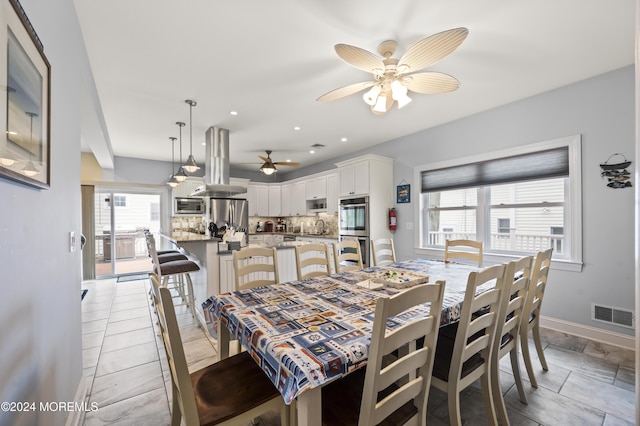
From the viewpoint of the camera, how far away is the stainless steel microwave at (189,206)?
6184 millimetres

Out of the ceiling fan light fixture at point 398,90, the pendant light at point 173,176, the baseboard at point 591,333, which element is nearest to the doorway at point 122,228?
the pendant light at point 173,176

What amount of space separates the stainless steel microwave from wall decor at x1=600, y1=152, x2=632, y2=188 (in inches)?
269

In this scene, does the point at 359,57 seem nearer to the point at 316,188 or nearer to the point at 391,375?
the point at 391,375

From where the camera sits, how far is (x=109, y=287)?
5.06 metres

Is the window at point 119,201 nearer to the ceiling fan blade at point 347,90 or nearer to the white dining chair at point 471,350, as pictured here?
the ceiling fan blade at point 347,90

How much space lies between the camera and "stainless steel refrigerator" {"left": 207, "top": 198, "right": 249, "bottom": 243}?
18.2ft

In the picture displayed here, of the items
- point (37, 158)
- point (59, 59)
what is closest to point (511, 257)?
point (37, 158)

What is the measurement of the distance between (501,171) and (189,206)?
6.10 m

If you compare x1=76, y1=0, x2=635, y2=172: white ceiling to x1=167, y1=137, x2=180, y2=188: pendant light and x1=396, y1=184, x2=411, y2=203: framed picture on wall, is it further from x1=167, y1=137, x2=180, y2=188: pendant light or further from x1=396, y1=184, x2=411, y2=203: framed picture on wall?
x1=396, y1=184, x2=411, y2=203: framed picture on wall

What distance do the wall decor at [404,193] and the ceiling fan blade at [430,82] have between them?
2.60 m

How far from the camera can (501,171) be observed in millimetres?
3594

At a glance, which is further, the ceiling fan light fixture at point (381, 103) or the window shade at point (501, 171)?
the window shade at point (501, 171)

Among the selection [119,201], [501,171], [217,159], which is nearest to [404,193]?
[501,171]

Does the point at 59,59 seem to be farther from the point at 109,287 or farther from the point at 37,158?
the point at 109,287
